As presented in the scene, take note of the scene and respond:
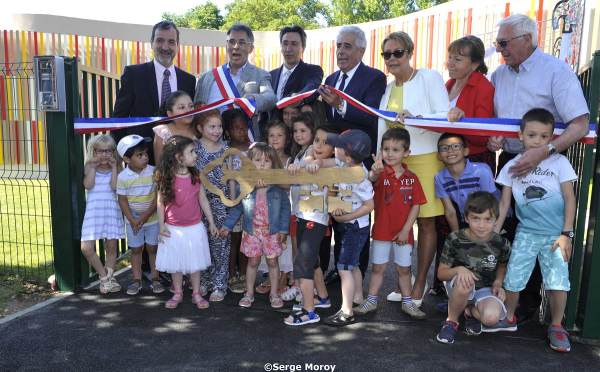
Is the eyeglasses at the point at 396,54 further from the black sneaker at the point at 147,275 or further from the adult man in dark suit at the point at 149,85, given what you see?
the black sneaker at the point at 147,275

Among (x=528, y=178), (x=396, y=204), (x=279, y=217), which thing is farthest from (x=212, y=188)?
(x=528, y=178)

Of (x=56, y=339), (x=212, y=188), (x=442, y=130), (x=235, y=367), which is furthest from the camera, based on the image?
(x=212, y=188)

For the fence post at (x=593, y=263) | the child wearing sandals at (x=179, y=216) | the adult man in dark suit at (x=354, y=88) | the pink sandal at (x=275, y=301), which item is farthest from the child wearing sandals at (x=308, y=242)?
the fence post at (x=593, y=263)

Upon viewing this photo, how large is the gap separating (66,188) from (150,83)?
4.46 ft

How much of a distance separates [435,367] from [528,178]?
159 centimetres

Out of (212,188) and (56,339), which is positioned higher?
(212,188)

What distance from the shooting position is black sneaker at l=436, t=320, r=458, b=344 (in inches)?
146

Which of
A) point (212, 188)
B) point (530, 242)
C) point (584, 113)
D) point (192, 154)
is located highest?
point (584, 113)

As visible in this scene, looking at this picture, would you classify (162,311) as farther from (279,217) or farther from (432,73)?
(432,73)

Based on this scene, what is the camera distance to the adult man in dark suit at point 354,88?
Result: 454cm

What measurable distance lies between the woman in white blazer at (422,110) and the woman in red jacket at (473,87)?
0.21m

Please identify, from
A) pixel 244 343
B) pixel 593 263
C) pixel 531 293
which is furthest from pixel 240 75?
pixel 593 263

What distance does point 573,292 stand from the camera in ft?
12.6

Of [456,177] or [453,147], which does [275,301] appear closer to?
[456,177]
